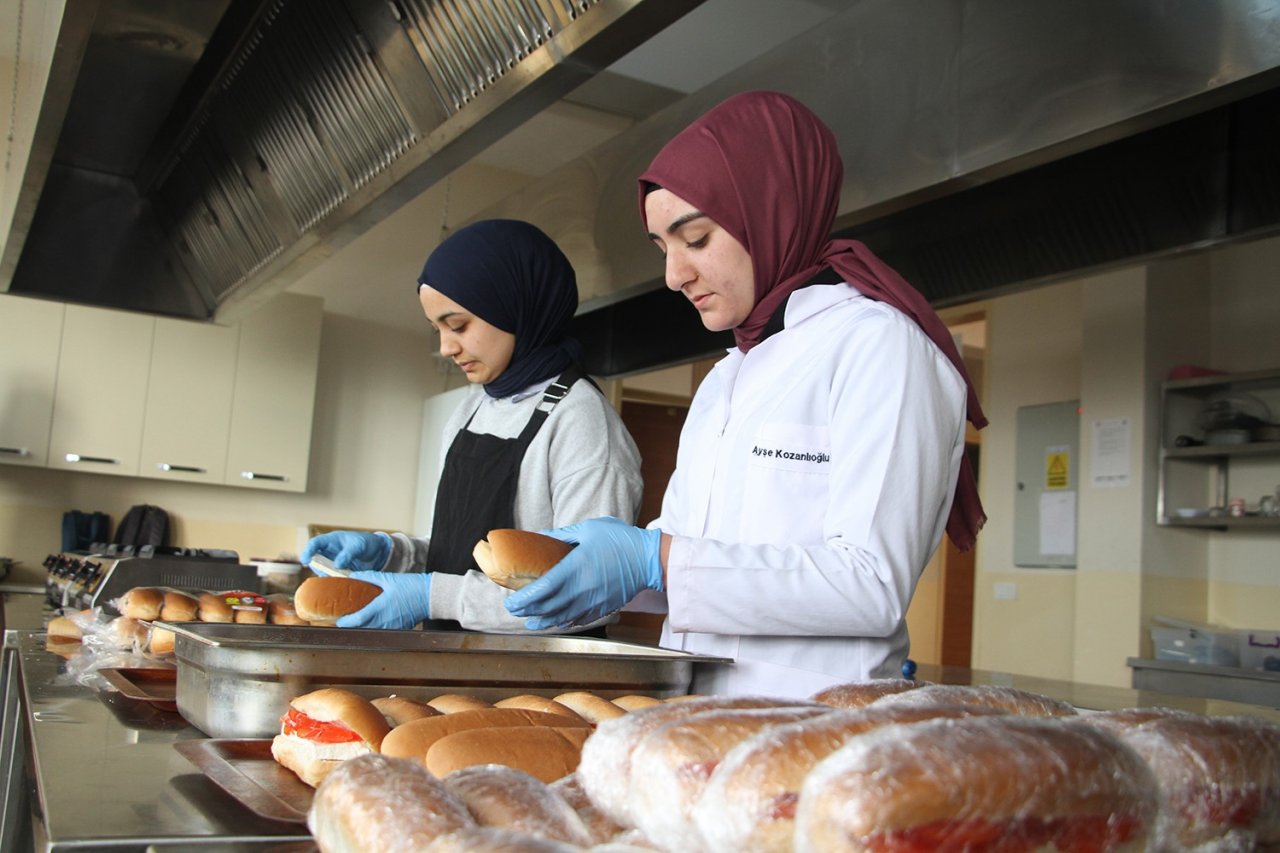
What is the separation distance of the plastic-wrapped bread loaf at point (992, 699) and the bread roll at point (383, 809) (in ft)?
1.03

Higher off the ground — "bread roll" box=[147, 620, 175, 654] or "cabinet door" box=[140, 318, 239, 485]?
"cabinet door" box=[140, 318, 239, 485]

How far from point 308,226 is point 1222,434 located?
3.98m

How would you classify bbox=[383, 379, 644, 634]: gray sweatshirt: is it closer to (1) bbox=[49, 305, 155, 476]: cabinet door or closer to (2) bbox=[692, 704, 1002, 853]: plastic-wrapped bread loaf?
(2) bbox=[692, 704, 1002, 853]: plastic-wrapped bread loaf

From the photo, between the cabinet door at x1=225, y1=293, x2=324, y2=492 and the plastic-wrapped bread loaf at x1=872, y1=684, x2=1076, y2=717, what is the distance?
564 cm

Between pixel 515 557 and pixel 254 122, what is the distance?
94.4 inches

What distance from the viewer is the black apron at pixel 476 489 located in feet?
6.97

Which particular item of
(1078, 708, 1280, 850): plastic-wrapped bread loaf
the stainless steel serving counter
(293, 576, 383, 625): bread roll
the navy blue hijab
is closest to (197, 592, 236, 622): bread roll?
(293, 576, 383, 625): bread roll

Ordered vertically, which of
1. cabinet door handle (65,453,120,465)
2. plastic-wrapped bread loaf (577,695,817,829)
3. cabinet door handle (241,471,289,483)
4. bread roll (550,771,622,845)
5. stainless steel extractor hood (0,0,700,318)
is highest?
stainless steel extractor hood (0,0,700,318)

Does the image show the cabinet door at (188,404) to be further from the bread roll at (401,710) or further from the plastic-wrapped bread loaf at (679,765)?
the plastic-wrapped bread loaf at (679,765)

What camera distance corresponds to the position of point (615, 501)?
6.63ft

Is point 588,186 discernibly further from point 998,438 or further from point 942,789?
point 942,789

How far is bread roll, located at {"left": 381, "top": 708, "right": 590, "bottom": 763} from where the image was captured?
A: 832 millimetres

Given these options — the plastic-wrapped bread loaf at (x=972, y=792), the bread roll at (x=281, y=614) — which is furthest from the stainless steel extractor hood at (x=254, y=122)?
the plastic-wrapped bread loaf at (x=972, y=792)

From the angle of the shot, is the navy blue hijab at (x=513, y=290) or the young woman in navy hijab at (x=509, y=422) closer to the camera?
the young woman in navy hijab at (x=509, y=422)
